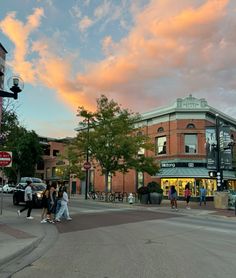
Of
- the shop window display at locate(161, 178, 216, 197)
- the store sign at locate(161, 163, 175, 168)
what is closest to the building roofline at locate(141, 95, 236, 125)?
the store sign at locate(161, 163, 175, 168)

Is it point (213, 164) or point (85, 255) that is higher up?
point (213, 164)

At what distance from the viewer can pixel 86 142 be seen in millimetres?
36406

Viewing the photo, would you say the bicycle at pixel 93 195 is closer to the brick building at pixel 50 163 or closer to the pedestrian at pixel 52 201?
the brick building at pixel 50 163

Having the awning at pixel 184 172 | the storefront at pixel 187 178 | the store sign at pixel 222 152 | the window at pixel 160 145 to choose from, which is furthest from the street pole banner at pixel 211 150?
the window at pixel 160 145

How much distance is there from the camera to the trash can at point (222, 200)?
1152 inches

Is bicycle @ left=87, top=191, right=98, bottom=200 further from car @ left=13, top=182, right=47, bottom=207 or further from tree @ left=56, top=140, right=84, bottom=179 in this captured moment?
car @ left=13, top=182, right=47, bottom=207

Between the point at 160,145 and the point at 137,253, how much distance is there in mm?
37103

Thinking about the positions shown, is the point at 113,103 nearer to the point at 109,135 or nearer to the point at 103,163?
the point at 109,135

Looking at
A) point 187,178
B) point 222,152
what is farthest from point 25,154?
point 222,152

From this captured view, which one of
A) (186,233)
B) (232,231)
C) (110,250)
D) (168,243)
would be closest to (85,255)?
(110,250)

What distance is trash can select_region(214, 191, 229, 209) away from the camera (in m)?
29.3

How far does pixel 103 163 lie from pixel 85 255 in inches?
1041

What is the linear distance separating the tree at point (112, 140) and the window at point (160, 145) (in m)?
8.55

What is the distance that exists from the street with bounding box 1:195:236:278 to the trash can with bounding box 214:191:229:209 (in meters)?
13.4
